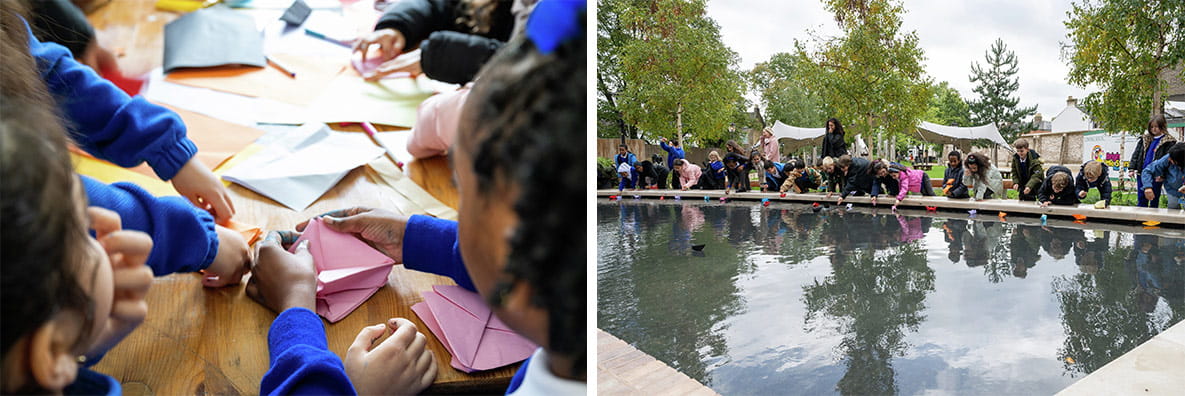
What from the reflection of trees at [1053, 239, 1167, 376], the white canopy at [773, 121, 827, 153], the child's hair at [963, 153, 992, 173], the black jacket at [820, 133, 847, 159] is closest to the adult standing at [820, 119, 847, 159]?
the black jacket at [820, 133, 847, 159]

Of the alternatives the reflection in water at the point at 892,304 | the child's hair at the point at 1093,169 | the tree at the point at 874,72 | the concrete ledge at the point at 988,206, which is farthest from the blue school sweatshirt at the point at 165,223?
the tree at the point at 874,72

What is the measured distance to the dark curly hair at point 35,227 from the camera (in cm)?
17

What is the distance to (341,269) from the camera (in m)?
0.27

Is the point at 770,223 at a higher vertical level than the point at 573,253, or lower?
lower

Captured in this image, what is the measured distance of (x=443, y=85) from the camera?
306 mm

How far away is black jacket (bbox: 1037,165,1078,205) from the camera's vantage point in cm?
264

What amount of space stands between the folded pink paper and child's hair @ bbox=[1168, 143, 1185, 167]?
127 inches

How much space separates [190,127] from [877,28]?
22.1 feet

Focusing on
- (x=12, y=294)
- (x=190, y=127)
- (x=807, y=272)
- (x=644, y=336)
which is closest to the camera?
(x=12, y=294)

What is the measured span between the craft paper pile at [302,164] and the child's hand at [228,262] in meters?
0.04

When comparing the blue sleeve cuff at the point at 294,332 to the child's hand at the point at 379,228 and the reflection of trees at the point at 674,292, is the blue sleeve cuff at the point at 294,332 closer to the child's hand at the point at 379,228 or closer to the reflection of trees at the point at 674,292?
the child's hand at the point at 379,228

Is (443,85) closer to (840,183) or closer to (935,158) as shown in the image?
(840,183)

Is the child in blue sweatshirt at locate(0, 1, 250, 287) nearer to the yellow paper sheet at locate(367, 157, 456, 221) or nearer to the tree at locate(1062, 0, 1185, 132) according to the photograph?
the yellow paper sheet at locate(367, 157, 456, 221)

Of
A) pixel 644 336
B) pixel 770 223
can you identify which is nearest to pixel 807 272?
pixel 644 336
